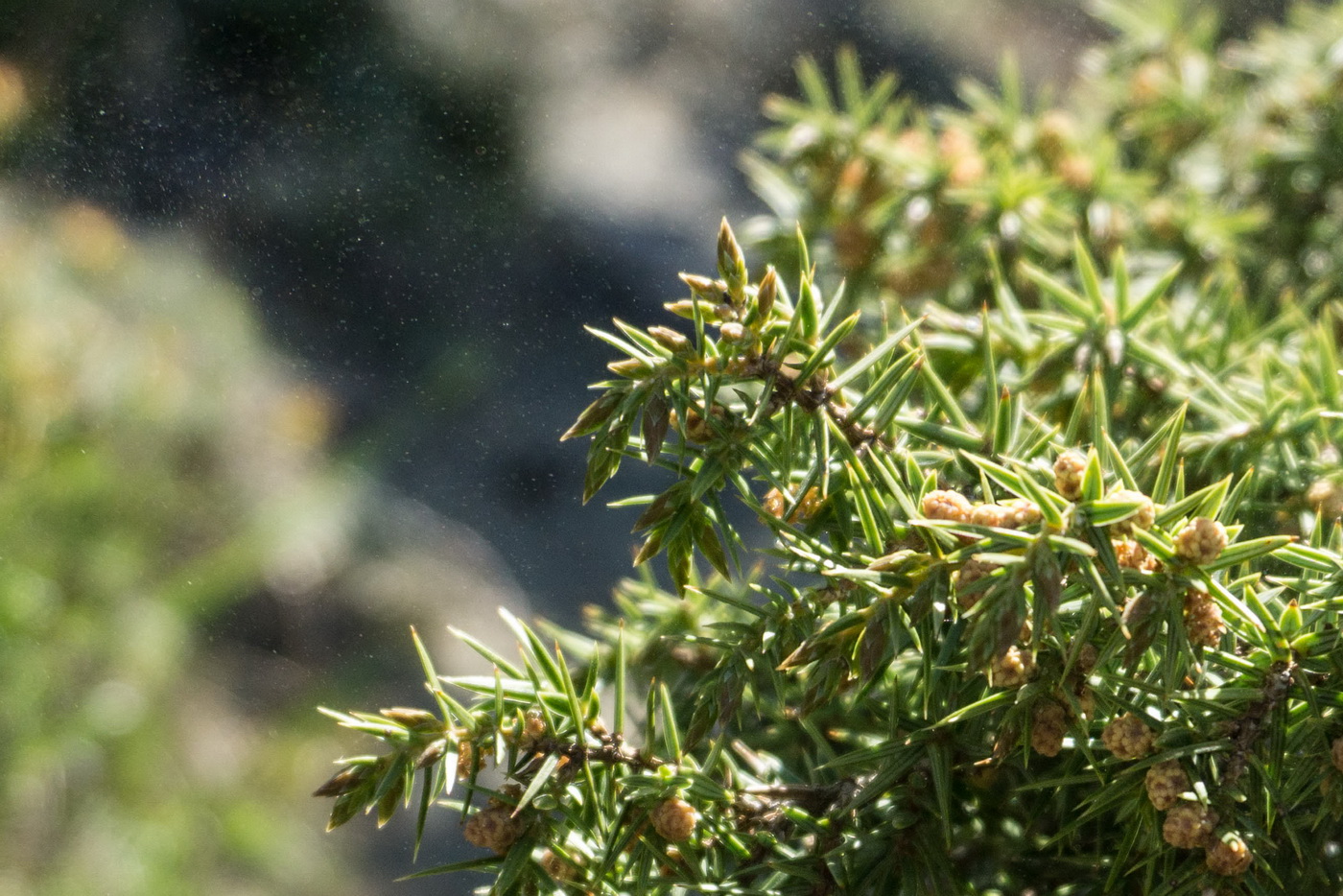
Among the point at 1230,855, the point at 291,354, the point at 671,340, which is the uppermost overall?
the point at 291,354

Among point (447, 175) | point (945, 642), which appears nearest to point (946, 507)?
point (945, 642)

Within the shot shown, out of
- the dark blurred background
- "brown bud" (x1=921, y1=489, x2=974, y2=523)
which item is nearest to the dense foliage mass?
"brown bud" (x1=921, y1=489, x2=974, y2=523)

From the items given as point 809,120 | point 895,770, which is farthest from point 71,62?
point 895,770

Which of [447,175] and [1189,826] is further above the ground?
[447,175]

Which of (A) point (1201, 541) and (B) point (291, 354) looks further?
(B) point (291, 354)

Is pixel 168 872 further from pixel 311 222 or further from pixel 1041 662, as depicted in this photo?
pixel 1041 662

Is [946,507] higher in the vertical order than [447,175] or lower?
lower

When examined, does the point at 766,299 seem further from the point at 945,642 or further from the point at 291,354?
the point at 291,354

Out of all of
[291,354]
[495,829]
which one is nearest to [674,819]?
[495,829]

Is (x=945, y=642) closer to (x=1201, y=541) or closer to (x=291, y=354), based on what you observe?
(x=1201, y=541)

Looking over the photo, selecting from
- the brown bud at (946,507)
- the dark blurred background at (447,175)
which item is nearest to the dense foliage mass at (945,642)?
the brown bud at (946,507)

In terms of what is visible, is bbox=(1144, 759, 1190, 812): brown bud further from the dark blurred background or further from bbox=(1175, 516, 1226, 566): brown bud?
the dark blurred background
